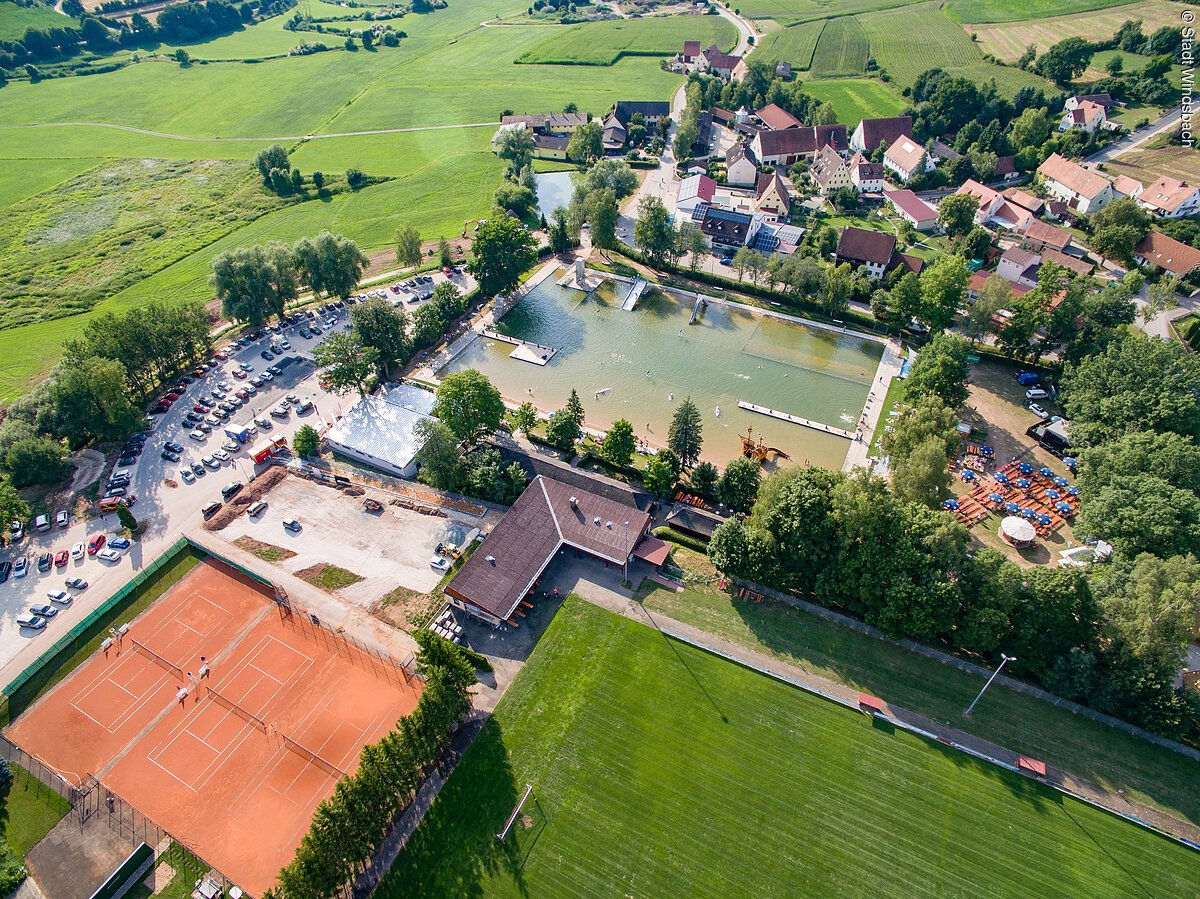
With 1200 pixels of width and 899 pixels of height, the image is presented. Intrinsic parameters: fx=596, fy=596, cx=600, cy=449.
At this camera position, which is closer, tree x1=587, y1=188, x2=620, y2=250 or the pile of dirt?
the pile of dirt

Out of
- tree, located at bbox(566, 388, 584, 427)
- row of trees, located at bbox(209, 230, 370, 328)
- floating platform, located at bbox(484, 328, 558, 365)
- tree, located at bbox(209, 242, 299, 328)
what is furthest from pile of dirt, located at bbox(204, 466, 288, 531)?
floating platform, located at bbox(484, 328, 558, 365)

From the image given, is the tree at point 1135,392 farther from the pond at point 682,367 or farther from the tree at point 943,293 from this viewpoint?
the pond at point 682,367

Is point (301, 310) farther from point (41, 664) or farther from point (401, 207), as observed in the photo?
point (41, 664)

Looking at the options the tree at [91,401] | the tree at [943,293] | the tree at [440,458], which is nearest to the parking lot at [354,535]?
the tree at [440,458]

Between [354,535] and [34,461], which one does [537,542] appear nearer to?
[354,535]

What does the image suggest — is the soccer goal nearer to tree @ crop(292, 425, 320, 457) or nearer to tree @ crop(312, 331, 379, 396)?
tree @ crop(292, 425, 320, 457)
